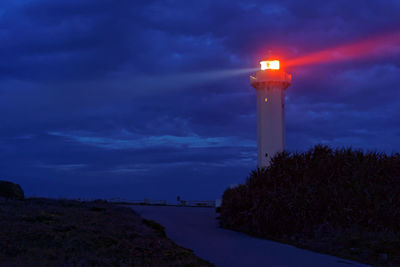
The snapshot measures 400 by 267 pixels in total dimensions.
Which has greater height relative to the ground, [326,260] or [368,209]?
[368,209]

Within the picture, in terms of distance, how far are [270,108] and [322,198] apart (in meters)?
18.3

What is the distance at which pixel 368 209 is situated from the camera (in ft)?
53.9

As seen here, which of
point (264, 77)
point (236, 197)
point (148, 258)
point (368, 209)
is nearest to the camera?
point (148, 258)

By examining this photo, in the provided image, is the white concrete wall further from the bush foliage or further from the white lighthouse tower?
the bush foliage

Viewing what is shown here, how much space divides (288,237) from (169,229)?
218 inches

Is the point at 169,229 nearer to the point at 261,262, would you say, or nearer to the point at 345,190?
the point at 345,190

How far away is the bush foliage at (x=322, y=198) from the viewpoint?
53.0ft

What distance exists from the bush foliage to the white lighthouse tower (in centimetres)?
1393

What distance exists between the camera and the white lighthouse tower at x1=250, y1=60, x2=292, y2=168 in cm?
3428

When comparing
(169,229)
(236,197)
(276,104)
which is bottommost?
(169,229)

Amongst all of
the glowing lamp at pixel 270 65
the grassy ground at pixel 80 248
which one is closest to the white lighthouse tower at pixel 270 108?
the glowing lamp at pixel 270 65

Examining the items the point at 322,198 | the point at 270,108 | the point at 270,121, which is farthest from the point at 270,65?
the point at 322,198

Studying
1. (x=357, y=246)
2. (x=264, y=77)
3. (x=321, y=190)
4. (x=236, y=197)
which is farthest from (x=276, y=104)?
(x=357, y=246)

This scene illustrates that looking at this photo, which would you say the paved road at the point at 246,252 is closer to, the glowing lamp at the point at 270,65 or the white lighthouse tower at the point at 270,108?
the white lighthouse tower at the point at 270,108
